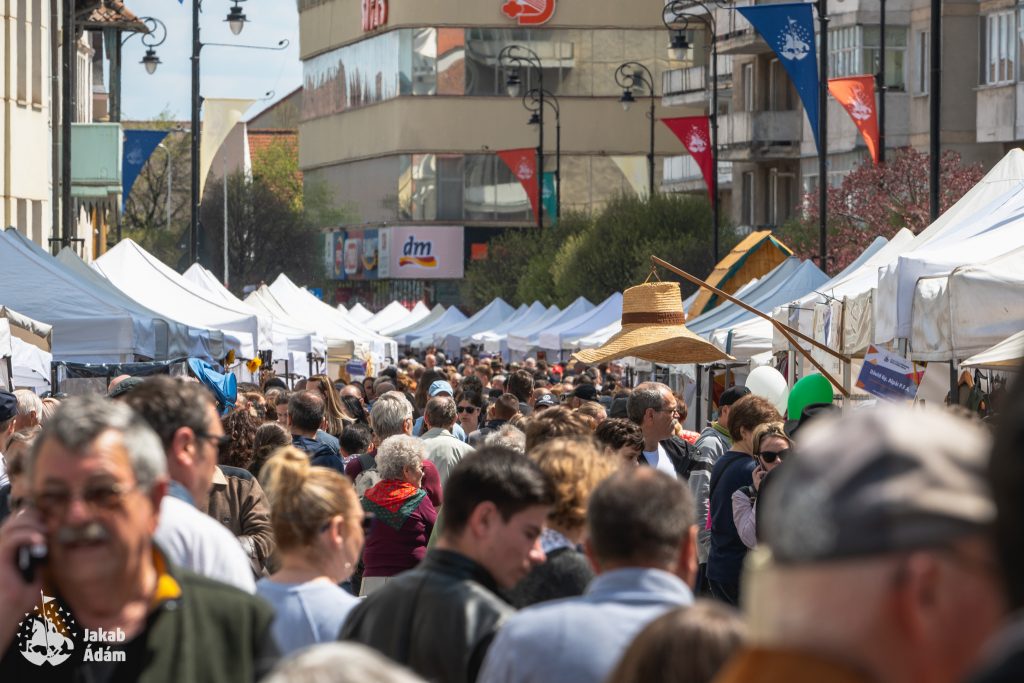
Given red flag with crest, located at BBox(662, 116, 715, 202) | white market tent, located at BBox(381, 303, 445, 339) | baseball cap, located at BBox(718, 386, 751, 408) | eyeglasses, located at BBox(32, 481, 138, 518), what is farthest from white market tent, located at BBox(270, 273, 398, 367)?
eyeglasses, located at BBox(32, 481, 138, 518)

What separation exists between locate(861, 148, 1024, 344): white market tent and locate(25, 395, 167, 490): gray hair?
31.3 ft

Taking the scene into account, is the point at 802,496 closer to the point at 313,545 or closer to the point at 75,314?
the point at 313,545

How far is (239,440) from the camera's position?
30.0ft

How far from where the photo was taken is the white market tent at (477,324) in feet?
172

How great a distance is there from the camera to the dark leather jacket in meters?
4.52

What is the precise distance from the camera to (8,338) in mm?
14570

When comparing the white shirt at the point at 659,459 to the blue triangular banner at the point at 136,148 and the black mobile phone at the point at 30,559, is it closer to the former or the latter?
the black mobile phone at the point at 30,559

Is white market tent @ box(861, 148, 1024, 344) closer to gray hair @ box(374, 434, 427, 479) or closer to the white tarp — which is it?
the white tarp

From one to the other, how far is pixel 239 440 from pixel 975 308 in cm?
479

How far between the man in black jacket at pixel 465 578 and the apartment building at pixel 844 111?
38384 millimetres

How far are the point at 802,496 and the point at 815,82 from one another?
27.1 meters

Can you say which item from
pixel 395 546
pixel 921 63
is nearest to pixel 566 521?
pixel 395 546

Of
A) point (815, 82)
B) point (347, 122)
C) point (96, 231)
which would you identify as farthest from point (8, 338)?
point (347, 122)

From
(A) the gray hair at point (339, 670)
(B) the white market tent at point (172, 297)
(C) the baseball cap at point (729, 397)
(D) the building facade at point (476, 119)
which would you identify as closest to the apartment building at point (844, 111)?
(B) the white market tent at point (172, 297)
